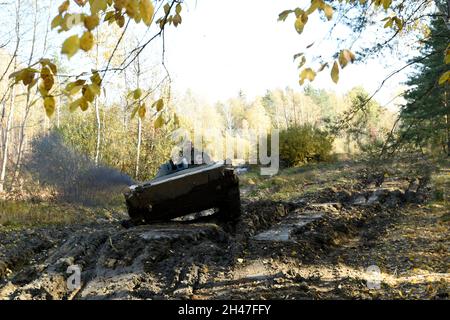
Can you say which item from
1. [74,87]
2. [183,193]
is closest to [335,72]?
[74,87]

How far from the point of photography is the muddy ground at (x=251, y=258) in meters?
4.85

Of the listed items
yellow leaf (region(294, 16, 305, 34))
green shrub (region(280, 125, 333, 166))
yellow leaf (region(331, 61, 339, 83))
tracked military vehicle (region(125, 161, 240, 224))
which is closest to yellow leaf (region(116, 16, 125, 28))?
yellow leaf (region(294, 16, 305, 34))

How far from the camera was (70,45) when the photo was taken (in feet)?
5.01

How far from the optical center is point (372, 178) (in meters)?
17.0

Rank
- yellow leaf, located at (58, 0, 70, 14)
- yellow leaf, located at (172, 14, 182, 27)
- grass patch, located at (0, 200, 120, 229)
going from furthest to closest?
1. grass patch, located at (0, 200, 120, 229)
2. yellow leaf, located at (172, 14, 182, 27)
3. yellow leaf, located at (58, 0, 70, 14)

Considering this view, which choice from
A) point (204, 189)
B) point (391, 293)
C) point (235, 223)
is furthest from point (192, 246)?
point (391, 293)

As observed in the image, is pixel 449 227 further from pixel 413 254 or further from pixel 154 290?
pixel 154 290

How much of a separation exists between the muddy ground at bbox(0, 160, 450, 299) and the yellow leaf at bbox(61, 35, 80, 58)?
3527mm

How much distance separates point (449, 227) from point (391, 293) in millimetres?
4201

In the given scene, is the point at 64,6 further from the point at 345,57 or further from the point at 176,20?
the point at 345,57

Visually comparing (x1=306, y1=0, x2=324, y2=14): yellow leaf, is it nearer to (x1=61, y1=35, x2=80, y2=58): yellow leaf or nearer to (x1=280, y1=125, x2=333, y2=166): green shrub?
(x1=61, y1=35, x2=80, y2=58): yellow leaf

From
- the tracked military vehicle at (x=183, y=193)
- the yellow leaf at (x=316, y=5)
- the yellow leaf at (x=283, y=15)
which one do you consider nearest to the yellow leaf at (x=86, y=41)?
the yellow leaf at (x=283, y=15)

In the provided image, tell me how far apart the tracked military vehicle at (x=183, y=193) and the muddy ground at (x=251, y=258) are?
0.32 metres

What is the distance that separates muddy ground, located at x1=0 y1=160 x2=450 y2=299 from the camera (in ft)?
15.9
